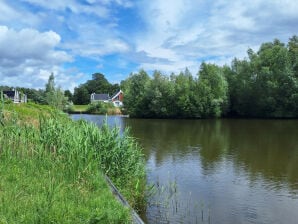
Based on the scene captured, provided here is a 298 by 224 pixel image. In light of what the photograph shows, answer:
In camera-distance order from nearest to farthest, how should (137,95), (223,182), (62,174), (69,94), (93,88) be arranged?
(62,174) → (223,182) → (137,95) → (69,94) → (93,88)

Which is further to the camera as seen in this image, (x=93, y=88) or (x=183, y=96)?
(x=93, y=88)

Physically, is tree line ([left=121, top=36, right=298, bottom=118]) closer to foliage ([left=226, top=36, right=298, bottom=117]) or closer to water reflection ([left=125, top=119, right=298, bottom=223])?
foliage ([left=226, top=36, right=298, bottom=117])

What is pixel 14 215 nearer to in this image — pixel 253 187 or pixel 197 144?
pixel 253 187

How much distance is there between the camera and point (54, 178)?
6660 millimetres

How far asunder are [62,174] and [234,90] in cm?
5589

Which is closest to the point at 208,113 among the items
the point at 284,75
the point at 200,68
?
the point at 200,68

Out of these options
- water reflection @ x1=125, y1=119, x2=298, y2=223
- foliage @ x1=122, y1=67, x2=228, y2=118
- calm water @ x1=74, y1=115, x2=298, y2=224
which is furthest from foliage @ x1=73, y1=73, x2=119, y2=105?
calm water @ x1=74, y1=115, x2=298, y2=224

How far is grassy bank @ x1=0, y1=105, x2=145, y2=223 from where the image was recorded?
525 centimetres

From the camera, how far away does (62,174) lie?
7020 mm

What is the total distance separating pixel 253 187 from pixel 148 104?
1947 inches

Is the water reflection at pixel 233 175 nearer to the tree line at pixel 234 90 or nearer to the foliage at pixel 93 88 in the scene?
the tree line at pixel 234 90

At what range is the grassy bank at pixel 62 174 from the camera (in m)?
5.25

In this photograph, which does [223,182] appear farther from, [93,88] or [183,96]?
[93,88]

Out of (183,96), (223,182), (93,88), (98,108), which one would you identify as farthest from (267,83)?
(93,88)
